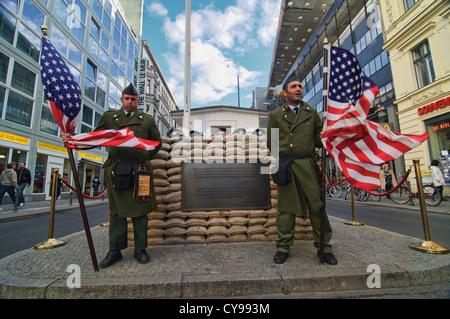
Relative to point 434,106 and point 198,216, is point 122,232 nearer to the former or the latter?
point 198,216

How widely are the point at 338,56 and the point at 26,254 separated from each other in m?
4.44

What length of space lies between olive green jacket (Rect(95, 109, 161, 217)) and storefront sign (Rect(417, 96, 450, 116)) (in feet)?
44.3

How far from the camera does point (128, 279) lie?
204cm

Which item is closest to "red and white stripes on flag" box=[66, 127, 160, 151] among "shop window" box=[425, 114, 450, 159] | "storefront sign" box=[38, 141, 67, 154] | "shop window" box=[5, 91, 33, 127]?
"shop window" box=[5, 91, 33, 127]

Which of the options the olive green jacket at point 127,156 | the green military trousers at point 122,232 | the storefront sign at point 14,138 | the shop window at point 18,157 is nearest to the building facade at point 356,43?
the olive green jacket at point 127,156

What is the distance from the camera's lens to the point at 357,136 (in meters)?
2.34

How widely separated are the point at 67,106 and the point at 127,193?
1.14 metres

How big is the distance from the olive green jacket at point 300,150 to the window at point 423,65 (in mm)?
13664

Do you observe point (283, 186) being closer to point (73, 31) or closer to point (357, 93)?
point (357, 93)

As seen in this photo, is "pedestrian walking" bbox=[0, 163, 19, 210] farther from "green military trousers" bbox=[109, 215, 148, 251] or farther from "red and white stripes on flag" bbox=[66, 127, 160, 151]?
"red and white stripes on flag" bbox=[66, 127, 160, 151]

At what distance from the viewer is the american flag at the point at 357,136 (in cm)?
228

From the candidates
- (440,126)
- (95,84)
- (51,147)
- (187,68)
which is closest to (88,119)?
(95,84)

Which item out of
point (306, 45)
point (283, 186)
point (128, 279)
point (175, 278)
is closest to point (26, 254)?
point (128, 279)

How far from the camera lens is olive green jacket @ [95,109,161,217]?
8.28 feet
